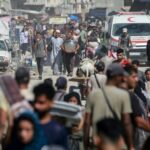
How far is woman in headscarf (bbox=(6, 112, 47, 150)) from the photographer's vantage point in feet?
22.0

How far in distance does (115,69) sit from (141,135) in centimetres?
175

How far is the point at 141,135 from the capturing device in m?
9.90

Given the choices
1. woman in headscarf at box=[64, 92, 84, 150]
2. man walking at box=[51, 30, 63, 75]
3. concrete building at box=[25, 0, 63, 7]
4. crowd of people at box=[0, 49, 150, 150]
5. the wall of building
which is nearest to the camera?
crowd of people at box=[0, 49, 150, 150]

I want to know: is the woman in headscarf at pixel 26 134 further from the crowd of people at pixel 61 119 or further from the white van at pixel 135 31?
the white van at pixel 135 31

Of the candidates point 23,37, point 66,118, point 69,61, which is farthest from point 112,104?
point 23,37

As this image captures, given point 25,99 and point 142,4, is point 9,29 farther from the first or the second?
point 25,99

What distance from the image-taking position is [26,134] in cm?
671

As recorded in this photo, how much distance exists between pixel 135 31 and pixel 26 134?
25.4 meters

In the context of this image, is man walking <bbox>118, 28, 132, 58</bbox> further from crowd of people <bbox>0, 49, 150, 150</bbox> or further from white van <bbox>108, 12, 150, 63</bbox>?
crowd of people <bbox>0, 49, 150, 150</bbox>

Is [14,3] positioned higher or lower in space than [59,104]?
lower

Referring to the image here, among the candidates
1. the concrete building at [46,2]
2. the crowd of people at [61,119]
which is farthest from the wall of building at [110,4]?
the crowd of people at [61,119]

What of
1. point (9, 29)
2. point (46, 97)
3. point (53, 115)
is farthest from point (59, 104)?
point (9, 29)

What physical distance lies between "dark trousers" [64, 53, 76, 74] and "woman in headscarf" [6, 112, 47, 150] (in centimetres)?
1845

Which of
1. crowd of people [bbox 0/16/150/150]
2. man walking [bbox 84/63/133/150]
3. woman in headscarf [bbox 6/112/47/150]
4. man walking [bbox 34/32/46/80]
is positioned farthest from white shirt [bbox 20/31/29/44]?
woman in headscarf [bbox 6/112/47/150]
